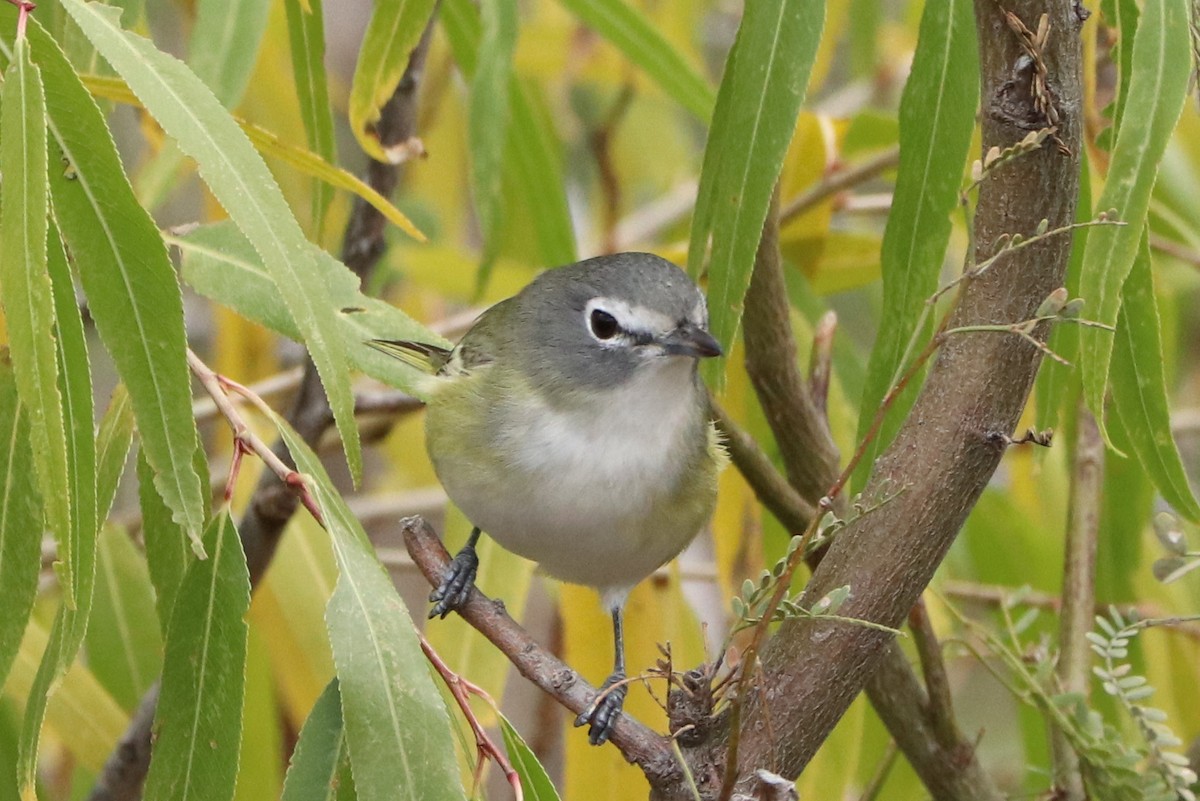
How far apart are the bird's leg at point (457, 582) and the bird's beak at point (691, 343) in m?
0.40

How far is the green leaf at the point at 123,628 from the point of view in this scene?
2.56 meters

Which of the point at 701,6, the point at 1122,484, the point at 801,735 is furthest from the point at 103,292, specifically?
the point at 701,6

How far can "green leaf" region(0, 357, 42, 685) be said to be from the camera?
60.6 inches

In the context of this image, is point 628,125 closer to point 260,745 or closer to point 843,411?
point 843,411

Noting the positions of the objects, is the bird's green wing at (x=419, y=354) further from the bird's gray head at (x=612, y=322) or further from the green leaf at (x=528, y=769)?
the green leaf at (x=528, y=769)

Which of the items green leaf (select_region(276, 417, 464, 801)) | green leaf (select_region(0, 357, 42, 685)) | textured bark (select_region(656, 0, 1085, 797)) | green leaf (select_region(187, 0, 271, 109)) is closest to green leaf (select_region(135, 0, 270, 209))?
green leaf (select_region(187, 0, 271, 109))

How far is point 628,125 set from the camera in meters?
4.32

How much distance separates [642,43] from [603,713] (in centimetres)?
131

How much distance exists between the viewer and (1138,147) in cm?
134

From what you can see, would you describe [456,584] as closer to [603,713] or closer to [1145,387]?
[603,713]

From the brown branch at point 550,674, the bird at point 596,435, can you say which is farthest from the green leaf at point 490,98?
the brown branch at point 550,674

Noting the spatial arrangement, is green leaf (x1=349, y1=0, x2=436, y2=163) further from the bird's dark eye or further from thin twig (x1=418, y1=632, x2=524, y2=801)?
thin twig (x1=418, y1=632, x2=524, y2=801)

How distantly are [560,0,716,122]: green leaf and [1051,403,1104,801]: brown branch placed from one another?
0.85 meters

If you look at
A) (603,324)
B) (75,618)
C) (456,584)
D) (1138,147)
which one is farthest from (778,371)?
(75,618)
